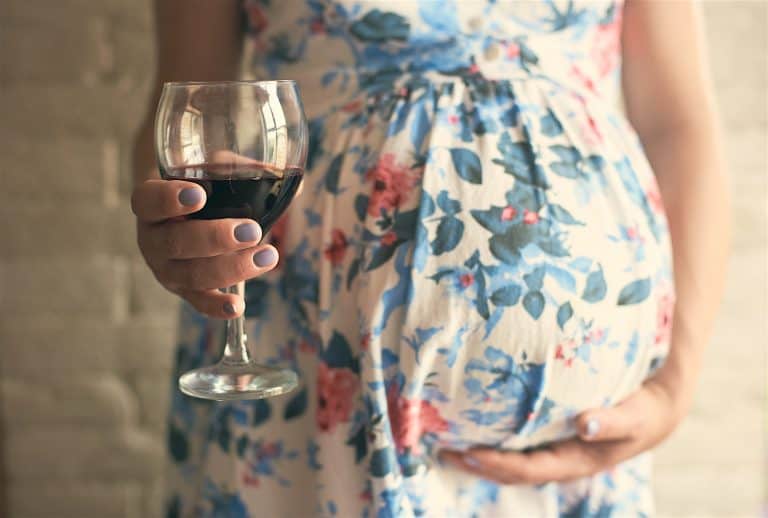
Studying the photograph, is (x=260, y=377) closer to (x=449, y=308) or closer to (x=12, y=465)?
(x=449, y=308)

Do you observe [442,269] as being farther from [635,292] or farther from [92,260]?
[92,260]

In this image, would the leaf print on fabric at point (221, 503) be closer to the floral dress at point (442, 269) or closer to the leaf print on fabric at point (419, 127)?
the floral dress at point (442, 269)

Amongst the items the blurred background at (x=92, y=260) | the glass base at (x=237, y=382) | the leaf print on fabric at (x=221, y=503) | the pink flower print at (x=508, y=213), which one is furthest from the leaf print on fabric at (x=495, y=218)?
the blurred background at (x=92, y=260)

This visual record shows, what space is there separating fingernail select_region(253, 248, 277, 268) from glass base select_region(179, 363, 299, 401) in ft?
0.32

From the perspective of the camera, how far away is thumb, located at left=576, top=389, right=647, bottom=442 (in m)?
0.92

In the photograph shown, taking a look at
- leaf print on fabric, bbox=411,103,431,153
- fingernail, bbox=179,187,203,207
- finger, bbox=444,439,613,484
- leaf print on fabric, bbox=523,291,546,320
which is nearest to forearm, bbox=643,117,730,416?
finger, bbox=444,439,613,484

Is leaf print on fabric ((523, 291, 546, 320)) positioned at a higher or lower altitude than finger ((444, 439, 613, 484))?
higher

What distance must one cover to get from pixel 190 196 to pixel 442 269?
Result: 26 centimetres

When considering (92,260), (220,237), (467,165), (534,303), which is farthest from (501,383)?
(92,260)

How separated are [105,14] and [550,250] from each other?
819 mm

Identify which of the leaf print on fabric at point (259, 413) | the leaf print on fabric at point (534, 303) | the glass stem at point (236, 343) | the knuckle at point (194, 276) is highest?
the knuckle at point (194, 276)

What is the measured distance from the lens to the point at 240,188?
0.70 m

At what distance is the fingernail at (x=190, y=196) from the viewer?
70 centimetres

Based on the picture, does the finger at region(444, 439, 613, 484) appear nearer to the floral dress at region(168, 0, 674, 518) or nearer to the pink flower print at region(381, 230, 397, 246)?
the floral dress at region(168, 0, 674, 518)
